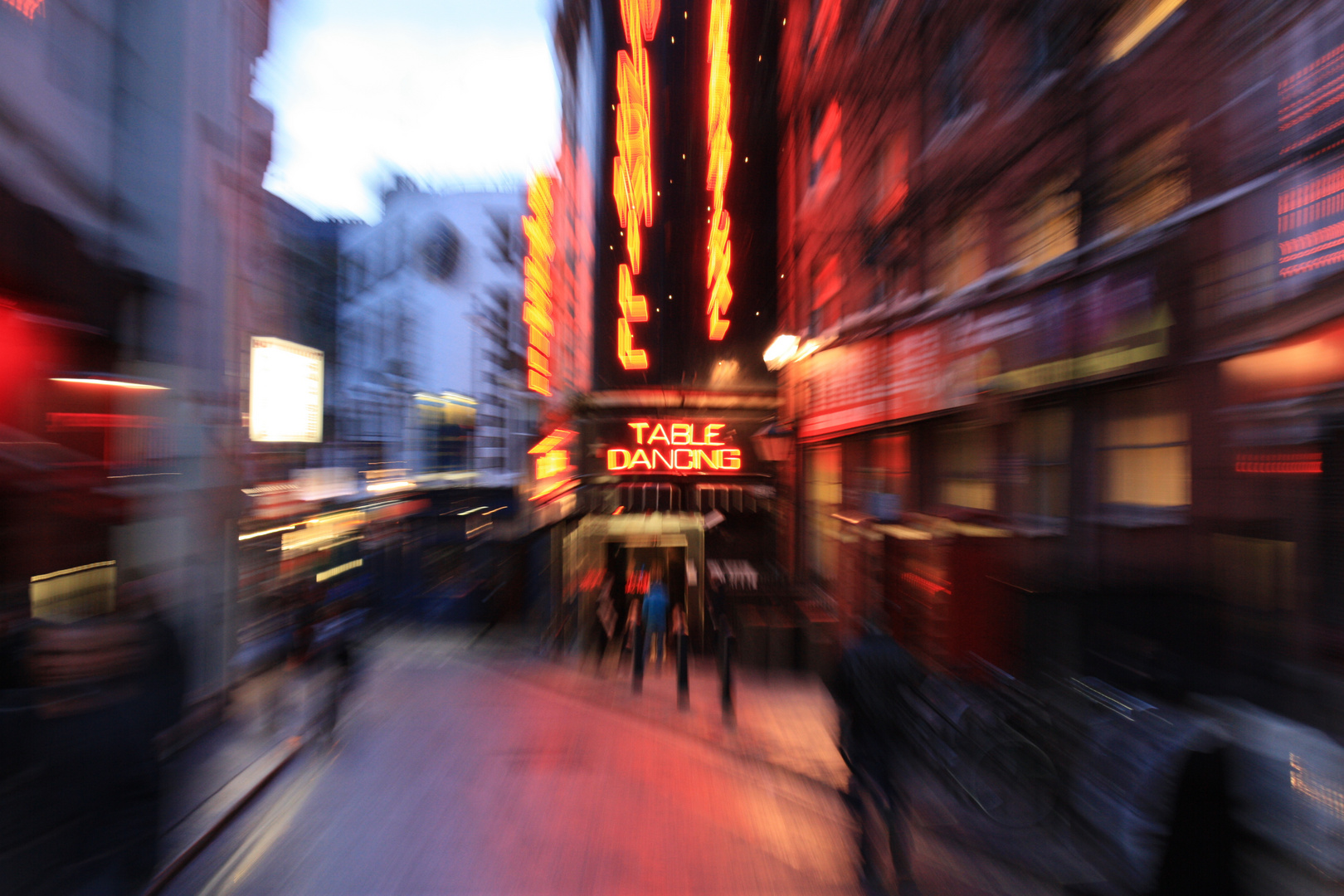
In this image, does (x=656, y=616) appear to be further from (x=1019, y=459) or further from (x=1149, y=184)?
(x=1149, y=184)

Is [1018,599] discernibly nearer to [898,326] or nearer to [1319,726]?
[1319,726]

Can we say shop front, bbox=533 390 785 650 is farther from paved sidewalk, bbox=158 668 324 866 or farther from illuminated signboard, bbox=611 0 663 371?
paved sidewalk, bbox=158 668 324 866

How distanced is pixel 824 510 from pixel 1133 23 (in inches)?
375

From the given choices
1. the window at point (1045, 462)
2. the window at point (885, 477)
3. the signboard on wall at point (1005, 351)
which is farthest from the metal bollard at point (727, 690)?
the signboard on wall at point (1005, 351)

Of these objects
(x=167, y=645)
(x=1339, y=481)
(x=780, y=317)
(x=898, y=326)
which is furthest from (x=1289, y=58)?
(x=780, y=317)

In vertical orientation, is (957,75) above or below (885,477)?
above

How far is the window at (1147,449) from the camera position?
488cm

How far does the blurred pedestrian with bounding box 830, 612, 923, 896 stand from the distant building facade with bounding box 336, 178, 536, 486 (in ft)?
95.0

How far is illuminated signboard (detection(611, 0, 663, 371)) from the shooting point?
47.5ft

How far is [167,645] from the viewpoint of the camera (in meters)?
4.05

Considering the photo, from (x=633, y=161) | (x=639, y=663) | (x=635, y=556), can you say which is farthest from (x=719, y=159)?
(x=639, y=663)

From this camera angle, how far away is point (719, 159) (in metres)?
14.4

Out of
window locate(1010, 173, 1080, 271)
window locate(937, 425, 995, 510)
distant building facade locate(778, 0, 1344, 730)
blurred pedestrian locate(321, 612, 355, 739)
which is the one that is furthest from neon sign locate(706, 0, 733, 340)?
blurred pedestrian locate(321, 612, 355, 739)

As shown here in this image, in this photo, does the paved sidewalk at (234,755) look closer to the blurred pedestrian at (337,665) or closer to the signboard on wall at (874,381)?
the blurred pedestrian at (337,665)
